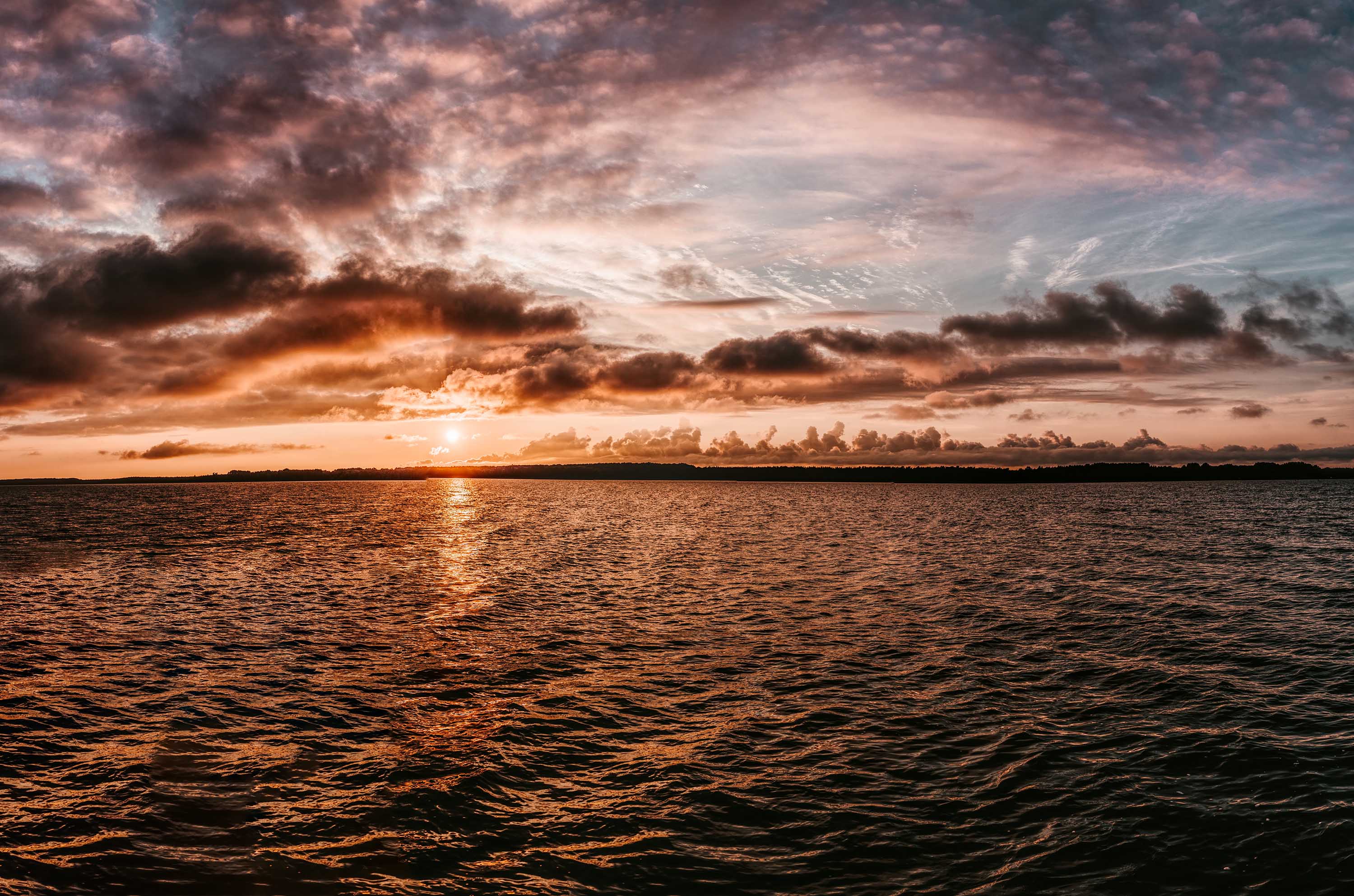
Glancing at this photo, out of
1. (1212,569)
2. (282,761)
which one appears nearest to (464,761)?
(282,761)

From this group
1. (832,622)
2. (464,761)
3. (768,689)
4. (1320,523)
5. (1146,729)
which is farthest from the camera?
(1320,523)

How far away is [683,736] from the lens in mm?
20375

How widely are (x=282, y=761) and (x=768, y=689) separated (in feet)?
46.7

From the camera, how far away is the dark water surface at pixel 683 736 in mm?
13891

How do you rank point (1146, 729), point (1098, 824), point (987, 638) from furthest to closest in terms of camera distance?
point (987, 638), point (1146, 729), point (1098, 824)

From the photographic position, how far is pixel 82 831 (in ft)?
50.1

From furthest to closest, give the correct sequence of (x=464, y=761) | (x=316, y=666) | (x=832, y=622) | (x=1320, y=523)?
(x=1320, y=523)
(x=832, y=622)
(x=316, y=666)
(x=464, y=761)

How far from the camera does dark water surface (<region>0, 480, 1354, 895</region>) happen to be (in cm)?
1389

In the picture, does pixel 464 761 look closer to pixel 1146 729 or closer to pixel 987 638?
pixel 1146 729

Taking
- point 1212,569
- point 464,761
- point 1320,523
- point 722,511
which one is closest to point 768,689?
point 464,761

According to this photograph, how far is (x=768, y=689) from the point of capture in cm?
2470

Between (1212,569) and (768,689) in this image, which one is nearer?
(768,689)

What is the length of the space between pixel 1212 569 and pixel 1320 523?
223 feet

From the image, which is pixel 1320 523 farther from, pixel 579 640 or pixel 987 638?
pixel 579 640
